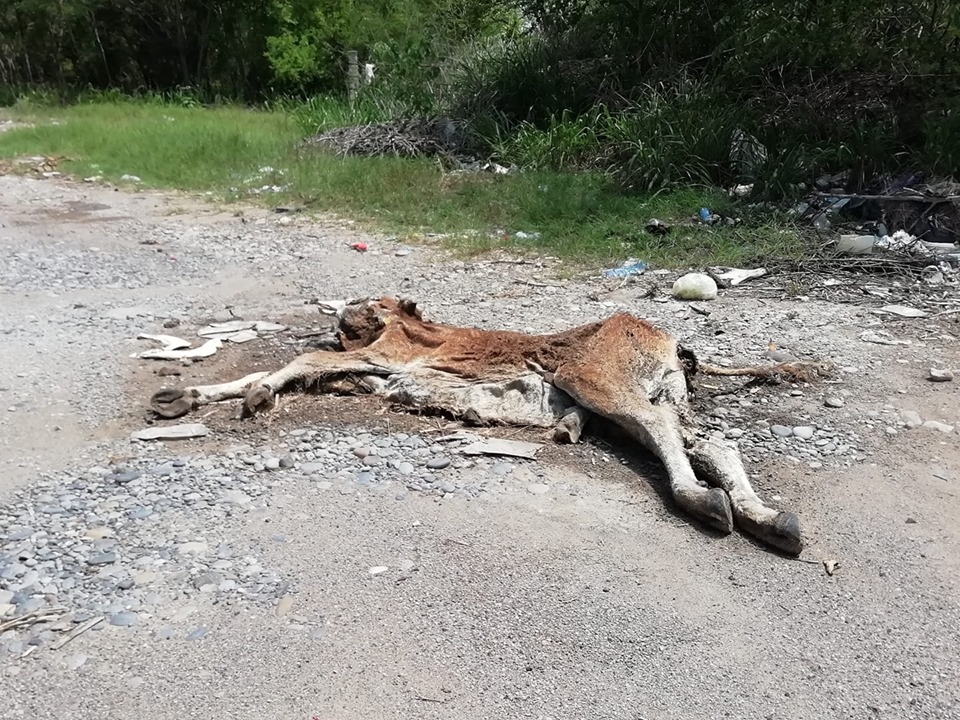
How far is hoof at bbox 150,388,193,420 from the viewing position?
13.4 ft

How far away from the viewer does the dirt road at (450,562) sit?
2441mm

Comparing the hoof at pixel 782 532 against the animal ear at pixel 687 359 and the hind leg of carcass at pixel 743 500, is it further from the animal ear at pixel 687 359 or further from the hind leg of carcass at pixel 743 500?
the animal ear at pixel 687 359

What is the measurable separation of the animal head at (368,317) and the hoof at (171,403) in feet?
2.82

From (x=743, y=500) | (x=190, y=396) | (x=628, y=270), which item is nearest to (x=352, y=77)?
(x=628, y=270)

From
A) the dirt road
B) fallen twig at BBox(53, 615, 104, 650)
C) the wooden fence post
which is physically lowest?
the dirt road

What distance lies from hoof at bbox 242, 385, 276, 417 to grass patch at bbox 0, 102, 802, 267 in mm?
3746

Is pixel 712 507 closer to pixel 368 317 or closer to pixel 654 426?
pixel 654 426

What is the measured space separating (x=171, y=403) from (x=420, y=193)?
587 cm

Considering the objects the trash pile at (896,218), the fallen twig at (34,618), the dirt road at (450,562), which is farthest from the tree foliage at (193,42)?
the fallen twig at (34,618)

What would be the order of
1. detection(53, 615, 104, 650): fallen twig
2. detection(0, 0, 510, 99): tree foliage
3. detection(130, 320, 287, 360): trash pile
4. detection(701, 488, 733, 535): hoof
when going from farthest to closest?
detection(0, 0, 510, 99): tree foliage < detection(130, 320, 287, 360): trash pile < detection(701, 488, 733, 535): hoof < detection(53, 615, 104, 650): fallen twig

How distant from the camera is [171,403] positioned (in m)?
4.11

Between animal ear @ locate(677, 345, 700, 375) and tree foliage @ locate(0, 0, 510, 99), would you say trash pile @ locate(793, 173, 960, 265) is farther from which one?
tree foliage @ locate(0, 0, 510, 99)

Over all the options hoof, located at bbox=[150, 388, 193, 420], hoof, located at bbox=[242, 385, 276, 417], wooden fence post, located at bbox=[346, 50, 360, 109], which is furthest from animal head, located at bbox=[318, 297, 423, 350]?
wooden fence post, located at bbox=[346, 50, 360, 109]

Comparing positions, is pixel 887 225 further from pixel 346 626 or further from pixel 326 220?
pixel 346 626
